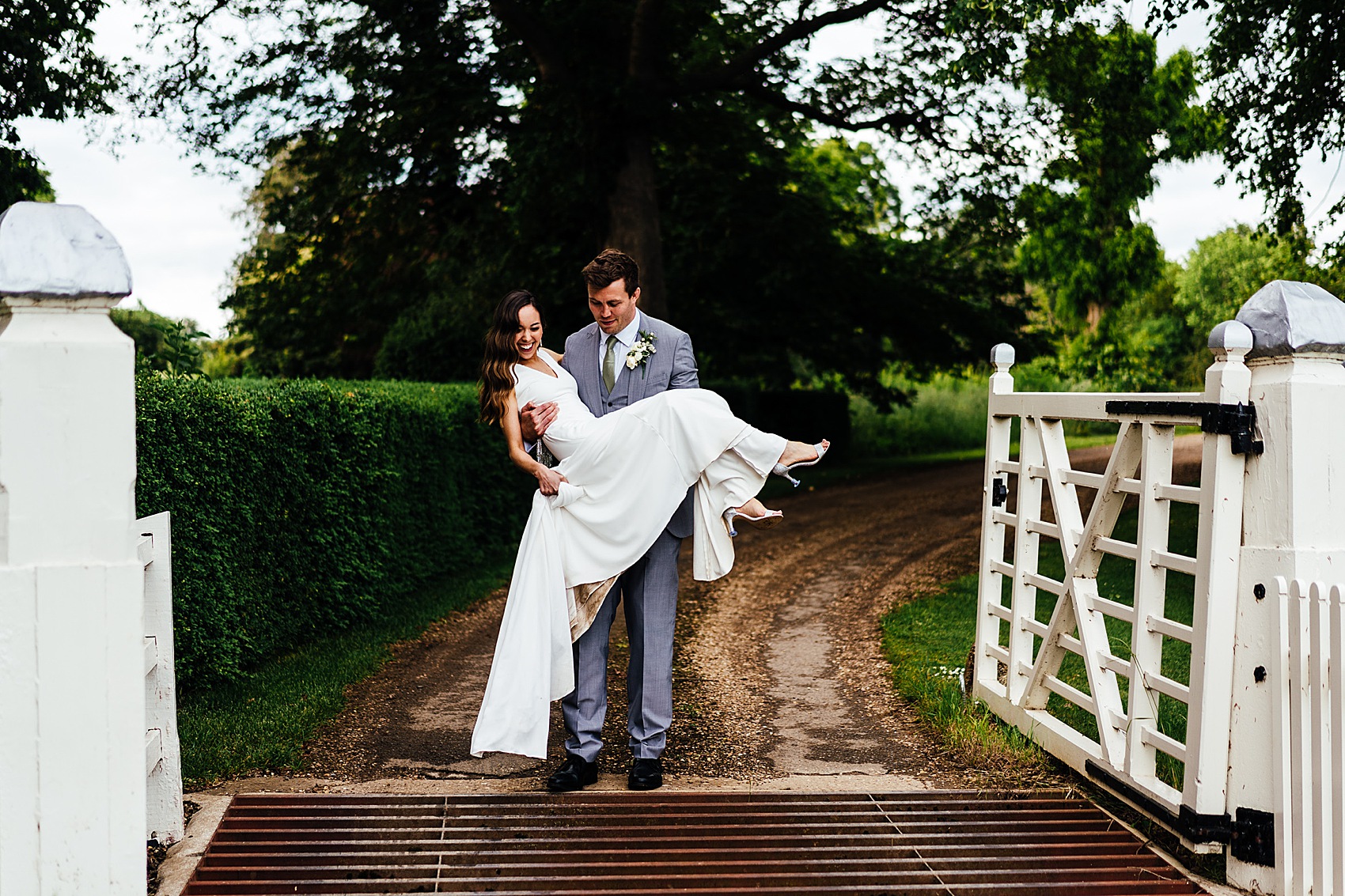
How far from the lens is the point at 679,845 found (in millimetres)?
4168

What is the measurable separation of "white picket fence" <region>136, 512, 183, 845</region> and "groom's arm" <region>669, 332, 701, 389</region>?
2.22 metres

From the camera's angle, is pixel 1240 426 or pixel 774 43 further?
pixel 774 43

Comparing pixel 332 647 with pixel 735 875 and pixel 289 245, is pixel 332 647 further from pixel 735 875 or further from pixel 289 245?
pixel 289 245

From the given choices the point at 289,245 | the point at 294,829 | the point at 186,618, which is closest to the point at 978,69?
the point at 186,618

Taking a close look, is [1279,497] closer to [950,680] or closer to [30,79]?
[950,680]

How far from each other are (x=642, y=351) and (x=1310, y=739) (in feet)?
9.66

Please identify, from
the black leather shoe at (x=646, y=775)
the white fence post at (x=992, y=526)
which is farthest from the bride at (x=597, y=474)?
the white fence post at (x=992, y=526)

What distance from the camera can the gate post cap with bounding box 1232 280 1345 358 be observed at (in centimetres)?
Answer: 369

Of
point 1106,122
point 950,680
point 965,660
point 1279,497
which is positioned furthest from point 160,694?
point 1106,122

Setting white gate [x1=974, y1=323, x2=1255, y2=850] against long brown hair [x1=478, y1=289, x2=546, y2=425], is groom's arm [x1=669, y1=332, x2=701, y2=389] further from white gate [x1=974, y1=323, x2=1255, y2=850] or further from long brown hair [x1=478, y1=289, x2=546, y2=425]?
white gate [x1=974, y1=323, x2=1255, y2=850]

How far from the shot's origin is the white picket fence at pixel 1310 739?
3.42 m

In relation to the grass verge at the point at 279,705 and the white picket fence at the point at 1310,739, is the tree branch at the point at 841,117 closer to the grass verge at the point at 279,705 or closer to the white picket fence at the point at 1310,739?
the grass verge at the point at 279,705

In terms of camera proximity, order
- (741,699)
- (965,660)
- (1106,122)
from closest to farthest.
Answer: (741,699) → (965,660) → (1106,122)

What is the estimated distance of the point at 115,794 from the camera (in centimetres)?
311
